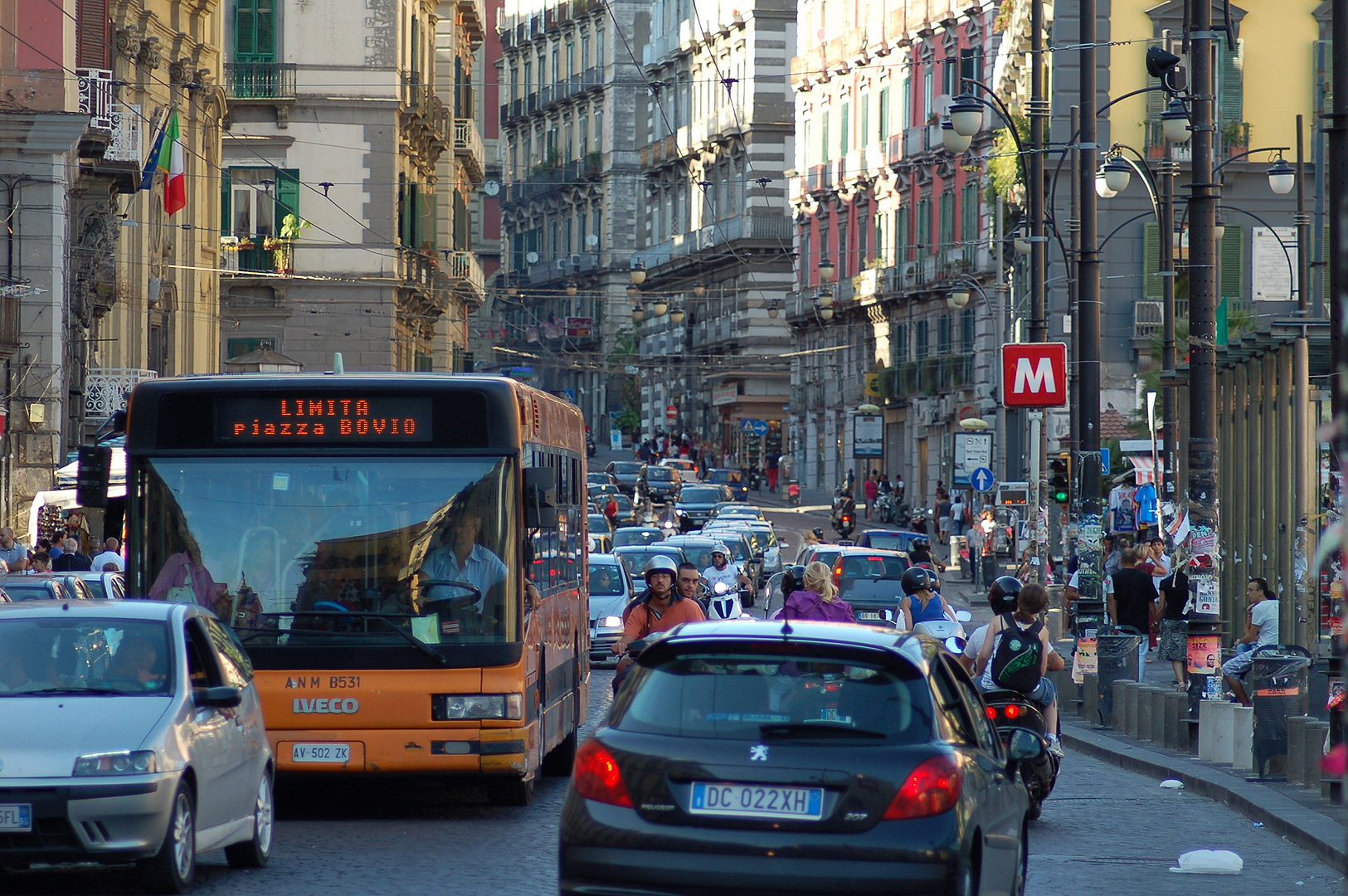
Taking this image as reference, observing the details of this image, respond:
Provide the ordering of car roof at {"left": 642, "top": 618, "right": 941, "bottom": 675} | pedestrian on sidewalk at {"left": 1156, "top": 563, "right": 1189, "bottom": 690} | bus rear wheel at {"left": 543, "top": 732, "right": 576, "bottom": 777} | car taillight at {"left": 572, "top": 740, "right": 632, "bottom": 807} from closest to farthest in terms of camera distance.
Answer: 1. car taillight at {"left": 572, "top": 740, "right": 632, "bottom": 807}
2. car roof at {"left": 642, "top": 618, "right": 941, "bottom": 675}
3. bus rear wheel at {"left": 543, "top": 732, "right": 576, "bottom": 777}
4. pedestrian on sidewalk at {"left": 1156, "top": 563, "right": 1189, "bottom": 690}

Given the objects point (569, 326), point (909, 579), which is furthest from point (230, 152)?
point (569, 326)

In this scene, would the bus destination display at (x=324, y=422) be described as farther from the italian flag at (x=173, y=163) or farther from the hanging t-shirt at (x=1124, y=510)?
the hanging t-shirt at (x=1124, y=510)

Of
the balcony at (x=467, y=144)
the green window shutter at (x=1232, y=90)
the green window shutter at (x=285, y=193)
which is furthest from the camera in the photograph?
the balcony at (x=467, y=144)

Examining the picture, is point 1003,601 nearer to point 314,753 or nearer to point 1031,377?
point 314,753

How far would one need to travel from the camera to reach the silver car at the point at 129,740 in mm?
9039

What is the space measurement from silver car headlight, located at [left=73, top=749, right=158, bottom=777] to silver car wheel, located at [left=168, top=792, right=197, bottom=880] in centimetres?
27

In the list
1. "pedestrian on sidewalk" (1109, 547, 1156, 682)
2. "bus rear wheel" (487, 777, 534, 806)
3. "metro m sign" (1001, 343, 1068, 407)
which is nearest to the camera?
"bus rear wheel" (487, 777, 534, 806)

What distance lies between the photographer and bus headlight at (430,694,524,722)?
1188cm

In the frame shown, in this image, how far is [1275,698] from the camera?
14.5m

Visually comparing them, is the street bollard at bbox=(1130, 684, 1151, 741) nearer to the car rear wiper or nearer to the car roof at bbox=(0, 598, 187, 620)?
the car roof at bbox=(0, 598, 187, 620)

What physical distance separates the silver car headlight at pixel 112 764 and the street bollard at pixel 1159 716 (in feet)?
35.4

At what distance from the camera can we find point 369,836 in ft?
38.9

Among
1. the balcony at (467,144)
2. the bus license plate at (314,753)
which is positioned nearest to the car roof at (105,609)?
the bus license plate at (314,753)

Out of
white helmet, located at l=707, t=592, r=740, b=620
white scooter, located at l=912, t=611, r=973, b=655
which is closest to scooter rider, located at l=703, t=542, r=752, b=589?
white helmet, located at l=707, t=592, r=740, b=620
